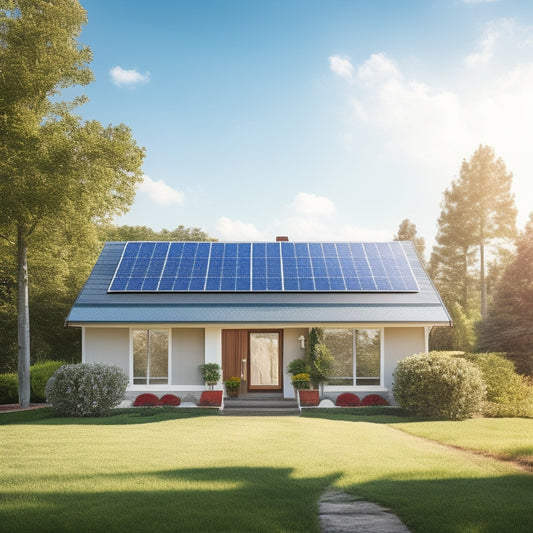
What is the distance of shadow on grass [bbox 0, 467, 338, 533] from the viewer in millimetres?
6387

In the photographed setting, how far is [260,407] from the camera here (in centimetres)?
1877

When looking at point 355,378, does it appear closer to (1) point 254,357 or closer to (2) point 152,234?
(1) point 254,357

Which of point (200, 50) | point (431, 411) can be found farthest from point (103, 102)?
point (431, 411)

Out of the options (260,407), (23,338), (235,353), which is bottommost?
(260,407)

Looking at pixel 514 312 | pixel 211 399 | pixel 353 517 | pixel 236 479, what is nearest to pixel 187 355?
pixel 211 399

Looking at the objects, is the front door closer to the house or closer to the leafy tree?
the house

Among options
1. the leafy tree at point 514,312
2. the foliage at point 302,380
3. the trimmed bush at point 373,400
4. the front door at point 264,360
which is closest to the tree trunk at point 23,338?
the front door at point 264,360

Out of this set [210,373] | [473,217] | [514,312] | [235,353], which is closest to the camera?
[210,373]

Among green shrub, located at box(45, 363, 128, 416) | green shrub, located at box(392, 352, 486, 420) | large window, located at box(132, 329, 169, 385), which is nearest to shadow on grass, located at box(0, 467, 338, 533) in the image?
green shrub, located at box(392, 352, 486, 420)

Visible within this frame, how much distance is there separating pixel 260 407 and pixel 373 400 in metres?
3.72

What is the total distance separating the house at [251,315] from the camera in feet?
62.5

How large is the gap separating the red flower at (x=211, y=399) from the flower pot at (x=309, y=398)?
2.59 meters

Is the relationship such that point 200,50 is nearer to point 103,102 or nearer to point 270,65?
point 270,65

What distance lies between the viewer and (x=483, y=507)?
7.20 m
